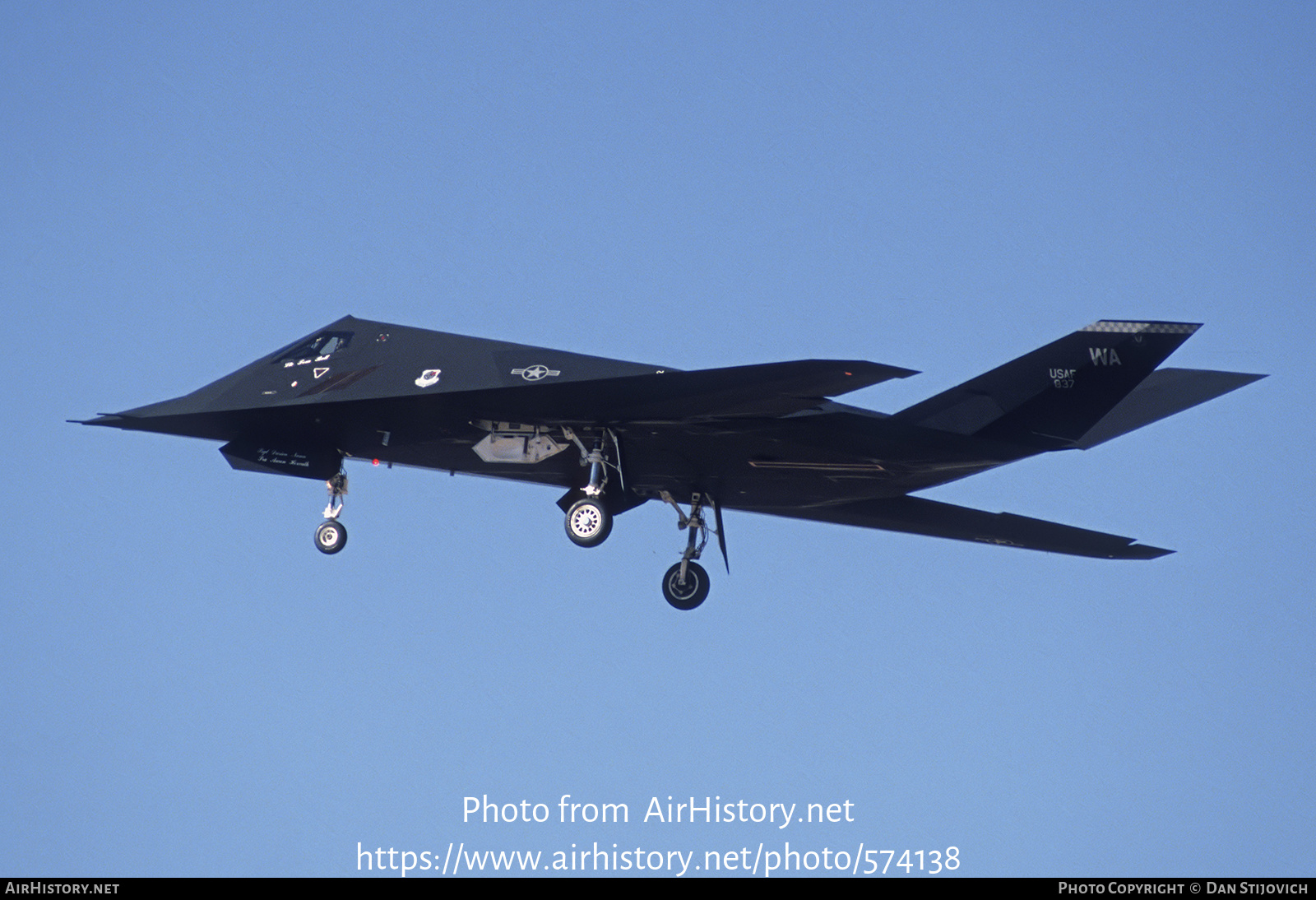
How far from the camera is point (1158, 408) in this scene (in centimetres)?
2075

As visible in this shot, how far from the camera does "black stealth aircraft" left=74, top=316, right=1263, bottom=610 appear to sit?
19.4 meters

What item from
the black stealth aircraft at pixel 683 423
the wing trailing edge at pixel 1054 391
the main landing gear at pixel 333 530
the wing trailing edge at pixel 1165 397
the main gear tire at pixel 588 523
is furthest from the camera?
the main landing gear at pixel 333 530

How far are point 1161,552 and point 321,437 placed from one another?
12478mm

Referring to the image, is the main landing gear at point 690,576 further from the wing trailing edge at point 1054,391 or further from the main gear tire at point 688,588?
the wing trailing edge at point 1054,391

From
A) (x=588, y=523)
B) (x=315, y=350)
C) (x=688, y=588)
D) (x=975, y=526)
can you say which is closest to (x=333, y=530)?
(x=315, y=350)

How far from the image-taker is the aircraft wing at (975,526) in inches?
902

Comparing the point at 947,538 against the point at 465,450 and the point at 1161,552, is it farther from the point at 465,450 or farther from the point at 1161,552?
the point at 465,450

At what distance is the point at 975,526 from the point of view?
918 inches

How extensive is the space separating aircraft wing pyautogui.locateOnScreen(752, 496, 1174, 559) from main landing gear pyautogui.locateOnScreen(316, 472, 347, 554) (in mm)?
6213

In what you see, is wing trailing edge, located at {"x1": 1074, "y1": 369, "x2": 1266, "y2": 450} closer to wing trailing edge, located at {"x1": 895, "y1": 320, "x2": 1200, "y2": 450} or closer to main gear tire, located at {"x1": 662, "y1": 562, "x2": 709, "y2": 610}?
wing trailing edge, located at {"x1": 895, "y1": 320, "x2": 1200, "y2": 450}

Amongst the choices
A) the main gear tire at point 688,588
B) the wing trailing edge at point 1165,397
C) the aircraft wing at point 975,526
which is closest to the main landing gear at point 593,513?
the main gear tire at point 688,588

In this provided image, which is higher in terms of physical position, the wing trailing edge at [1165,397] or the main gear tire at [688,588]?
the wing trailing edge at [1165,397]

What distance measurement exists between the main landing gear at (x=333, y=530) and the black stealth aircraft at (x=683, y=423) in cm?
3
